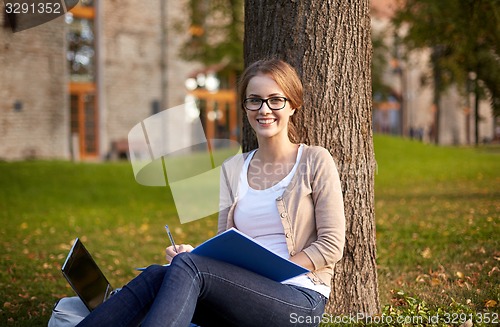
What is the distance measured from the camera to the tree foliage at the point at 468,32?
6.20 m

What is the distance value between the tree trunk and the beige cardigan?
53 cm

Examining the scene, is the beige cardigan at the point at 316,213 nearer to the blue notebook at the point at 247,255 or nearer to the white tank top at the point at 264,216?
the white tank top at the point at 264,216

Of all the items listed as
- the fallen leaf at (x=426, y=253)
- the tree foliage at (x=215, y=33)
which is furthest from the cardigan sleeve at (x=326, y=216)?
the tree foliage at (x=215, y=33)

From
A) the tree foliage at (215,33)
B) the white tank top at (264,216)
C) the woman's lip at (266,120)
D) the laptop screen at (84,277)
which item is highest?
the tree foliage at (215,33)

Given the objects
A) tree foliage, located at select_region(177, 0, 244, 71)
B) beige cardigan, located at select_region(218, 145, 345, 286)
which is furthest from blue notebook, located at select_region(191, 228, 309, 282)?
tree foliage, located at select_region(177, 0, 244, 71)

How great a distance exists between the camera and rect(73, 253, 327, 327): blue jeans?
8.58 ft

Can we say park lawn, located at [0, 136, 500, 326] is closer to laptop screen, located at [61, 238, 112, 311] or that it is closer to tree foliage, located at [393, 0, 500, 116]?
laptop screen, located at [61, 238, 112, 311]

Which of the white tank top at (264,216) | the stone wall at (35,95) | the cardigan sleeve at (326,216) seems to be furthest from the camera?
the stone wall at (35,95)

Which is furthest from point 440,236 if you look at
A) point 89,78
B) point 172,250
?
point 89,78

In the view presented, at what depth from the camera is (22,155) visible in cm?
1922

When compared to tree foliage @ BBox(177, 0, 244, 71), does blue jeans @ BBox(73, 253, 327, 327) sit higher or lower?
lower

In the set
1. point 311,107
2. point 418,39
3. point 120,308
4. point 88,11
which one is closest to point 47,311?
point 120,308

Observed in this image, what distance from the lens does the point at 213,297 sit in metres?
2.67

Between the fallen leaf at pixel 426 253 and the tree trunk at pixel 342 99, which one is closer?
the tree trunk at pixel 342 99
